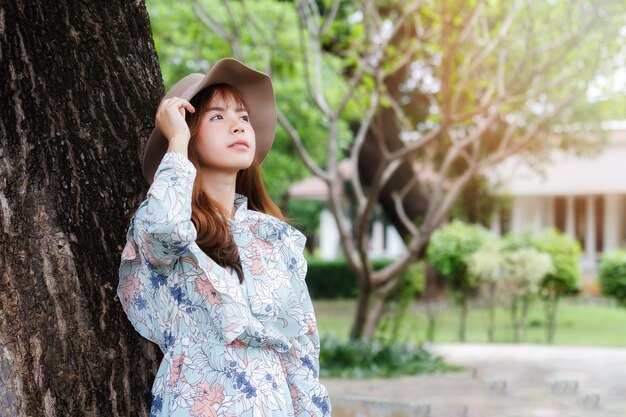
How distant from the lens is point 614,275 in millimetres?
15203

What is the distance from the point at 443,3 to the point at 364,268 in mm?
2740

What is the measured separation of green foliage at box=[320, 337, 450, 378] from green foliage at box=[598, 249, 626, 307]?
5.87 m

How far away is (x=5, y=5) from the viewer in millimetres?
2893

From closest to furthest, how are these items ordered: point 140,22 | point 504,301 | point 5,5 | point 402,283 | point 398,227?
point 5,5
point 140,22
point 402,283
point 504,301
point 398,227

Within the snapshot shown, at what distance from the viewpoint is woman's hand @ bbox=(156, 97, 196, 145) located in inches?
106

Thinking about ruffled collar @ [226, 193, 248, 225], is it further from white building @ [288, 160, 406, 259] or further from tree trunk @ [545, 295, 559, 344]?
white building @ [288, 160, 406, 259]

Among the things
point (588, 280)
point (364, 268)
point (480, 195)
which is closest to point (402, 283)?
point (364, 268)

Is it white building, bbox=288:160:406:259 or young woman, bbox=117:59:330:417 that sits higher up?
young woman, bbox=117:59:330:417

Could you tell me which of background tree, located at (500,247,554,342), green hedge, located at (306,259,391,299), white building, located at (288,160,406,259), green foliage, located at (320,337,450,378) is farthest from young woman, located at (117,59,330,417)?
white building, located at (288,160,406,259)

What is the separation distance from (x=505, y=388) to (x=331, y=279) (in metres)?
16.6

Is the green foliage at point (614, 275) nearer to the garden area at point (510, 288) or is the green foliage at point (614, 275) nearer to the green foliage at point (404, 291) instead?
the garden area at point (510, 288)

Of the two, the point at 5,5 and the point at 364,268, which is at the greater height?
the point at 5,5

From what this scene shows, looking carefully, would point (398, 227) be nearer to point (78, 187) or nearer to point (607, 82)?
point (607, 82)

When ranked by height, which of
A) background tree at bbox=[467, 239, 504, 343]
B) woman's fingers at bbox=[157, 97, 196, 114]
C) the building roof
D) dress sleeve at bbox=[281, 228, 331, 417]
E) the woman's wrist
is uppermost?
the building roof
